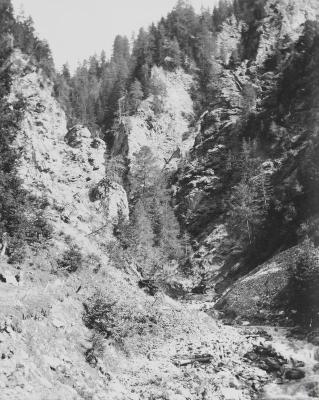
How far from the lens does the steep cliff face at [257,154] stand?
4497 centimetres

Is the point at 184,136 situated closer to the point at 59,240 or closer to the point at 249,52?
the point at 249,52

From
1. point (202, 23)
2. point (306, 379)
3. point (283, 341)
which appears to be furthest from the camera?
point (202, 23)

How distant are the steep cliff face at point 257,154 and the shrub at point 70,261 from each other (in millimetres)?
21389

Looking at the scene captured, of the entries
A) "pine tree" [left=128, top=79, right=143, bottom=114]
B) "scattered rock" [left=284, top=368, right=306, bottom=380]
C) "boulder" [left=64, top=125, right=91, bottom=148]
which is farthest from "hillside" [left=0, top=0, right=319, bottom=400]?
"boulder" [left=64, top=125, right=91, bottom=148]

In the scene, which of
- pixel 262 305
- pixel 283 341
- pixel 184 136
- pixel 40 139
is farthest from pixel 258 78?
pixel 283 341

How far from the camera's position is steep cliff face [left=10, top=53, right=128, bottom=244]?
38062 millimetres

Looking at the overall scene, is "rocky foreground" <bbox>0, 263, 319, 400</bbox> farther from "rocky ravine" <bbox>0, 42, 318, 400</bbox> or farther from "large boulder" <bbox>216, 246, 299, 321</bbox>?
"large boulder" <bbox>216, 246, 299, 321</bbox>

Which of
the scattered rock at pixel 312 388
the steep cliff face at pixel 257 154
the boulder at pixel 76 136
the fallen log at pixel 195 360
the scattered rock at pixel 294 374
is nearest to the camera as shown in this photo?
the scattered rock at pixel 312 388

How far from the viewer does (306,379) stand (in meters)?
19.2

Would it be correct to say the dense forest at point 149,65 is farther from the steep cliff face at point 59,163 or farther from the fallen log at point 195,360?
the fallen log at point 195,360

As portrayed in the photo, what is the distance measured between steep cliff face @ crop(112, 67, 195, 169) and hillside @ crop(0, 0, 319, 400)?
0.36 metres

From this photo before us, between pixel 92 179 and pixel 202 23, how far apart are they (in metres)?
65.8

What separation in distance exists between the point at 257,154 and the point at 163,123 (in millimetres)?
26172

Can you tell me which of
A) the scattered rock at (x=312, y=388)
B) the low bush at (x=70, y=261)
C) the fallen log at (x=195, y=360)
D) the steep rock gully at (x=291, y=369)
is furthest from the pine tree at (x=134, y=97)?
the scattered rock at (x=312, y=388)
